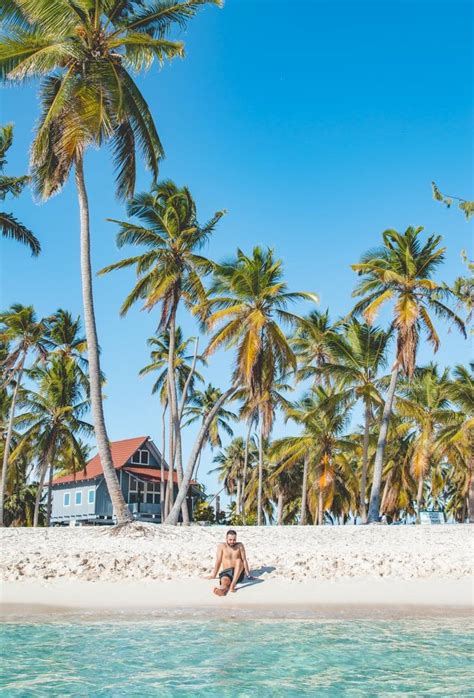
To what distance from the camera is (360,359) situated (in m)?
29.5

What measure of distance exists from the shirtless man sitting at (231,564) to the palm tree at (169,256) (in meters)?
11.7

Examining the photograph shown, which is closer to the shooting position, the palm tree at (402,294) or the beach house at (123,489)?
the palm tree at (402,294)

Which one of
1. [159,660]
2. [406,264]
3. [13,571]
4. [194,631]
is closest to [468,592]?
[194,631]

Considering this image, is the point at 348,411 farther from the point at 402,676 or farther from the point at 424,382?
the point at 402,676

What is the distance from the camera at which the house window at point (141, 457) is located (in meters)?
49.9

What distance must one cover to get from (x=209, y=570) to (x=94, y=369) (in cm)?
656

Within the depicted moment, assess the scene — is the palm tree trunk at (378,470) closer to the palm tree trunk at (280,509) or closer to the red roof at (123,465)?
the palm tree trunk at (280,509)

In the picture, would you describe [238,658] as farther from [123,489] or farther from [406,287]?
[123,489]

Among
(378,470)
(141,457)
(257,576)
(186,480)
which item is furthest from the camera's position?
(141,457)

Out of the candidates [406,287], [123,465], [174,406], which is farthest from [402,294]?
[123,465]

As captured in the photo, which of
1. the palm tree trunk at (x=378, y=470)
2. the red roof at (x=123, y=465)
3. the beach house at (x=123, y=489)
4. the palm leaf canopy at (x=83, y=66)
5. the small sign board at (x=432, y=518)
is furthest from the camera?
the red roof at (x=123, y=465)

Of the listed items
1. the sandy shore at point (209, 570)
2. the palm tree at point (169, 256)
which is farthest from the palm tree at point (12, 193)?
the sandy shore at point (209, 570)

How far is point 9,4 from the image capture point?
18.8 m

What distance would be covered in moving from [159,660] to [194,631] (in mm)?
1929
